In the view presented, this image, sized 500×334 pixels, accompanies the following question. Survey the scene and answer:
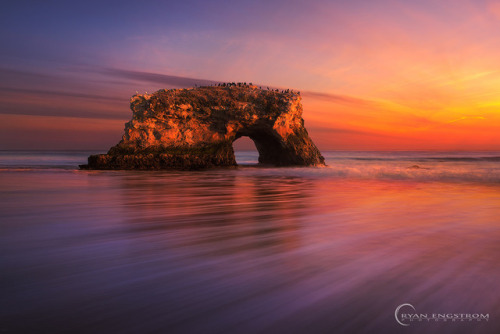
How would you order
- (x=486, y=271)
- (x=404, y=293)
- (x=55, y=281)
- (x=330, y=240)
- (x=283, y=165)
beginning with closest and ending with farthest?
(x=404, y=293) < (x=55, y=281) < (x=486, y=271) < (x=330, y=240) < (x=283, y=165)

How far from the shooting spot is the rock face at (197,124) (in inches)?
938

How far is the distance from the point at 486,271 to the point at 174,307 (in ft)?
9.54

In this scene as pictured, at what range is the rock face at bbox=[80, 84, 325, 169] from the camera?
23828 millimetres

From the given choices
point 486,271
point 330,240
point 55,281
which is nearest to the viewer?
point 55,281

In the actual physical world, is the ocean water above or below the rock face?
below

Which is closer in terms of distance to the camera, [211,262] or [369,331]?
[369,331]

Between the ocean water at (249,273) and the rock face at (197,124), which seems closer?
the ocean water at (249,273)

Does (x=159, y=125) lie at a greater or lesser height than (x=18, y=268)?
greater

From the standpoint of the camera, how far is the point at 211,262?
12.4 ft

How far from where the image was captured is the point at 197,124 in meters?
25.3

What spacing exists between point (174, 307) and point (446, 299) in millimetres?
2089

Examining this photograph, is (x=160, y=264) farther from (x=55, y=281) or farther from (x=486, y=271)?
(x=486, y=271)

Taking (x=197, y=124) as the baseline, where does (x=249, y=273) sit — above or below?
below

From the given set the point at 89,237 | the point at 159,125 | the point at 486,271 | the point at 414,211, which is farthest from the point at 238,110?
the point at 486,271
